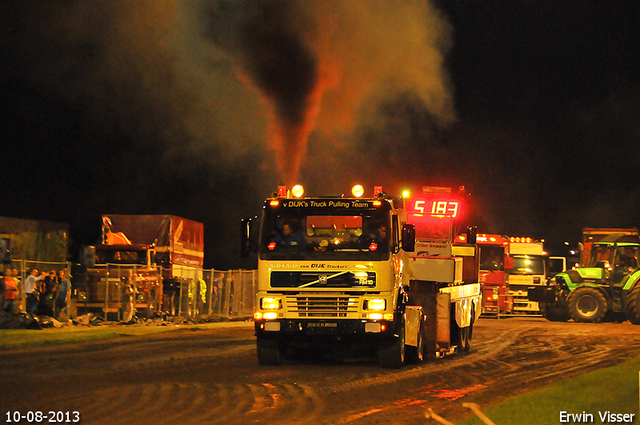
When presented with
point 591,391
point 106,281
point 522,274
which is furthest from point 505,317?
point 591,391

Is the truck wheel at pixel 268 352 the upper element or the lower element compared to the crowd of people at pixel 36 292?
lower

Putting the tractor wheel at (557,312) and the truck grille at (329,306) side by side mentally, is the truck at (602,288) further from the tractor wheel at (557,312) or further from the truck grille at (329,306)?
the truck grille at (329,306)

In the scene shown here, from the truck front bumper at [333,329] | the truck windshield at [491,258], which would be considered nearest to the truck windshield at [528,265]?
the truck windshield at [491,258]

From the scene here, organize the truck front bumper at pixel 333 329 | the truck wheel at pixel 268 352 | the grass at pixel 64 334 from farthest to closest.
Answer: the grass at pixel 64 334 < the truck wheel at pixel 268 352 < the truck front bumper at pixel 333 329

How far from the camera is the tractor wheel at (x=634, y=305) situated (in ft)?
99.7

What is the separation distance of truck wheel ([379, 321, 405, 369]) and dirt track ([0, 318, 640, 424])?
0.23m

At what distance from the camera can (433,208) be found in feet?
61.7

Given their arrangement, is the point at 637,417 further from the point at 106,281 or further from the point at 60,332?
the point at 106,281

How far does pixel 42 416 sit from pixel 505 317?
30610mm

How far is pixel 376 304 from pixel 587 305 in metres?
19.6

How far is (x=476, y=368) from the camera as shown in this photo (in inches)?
608

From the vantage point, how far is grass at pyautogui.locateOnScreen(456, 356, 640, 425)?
9414 mm

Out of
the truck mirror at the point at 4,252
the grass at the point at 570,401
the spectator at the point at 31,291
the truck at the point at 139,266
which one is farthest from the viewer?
the truck at the point at 139,266

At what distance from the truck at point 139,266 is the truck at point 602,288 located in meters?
13.5
